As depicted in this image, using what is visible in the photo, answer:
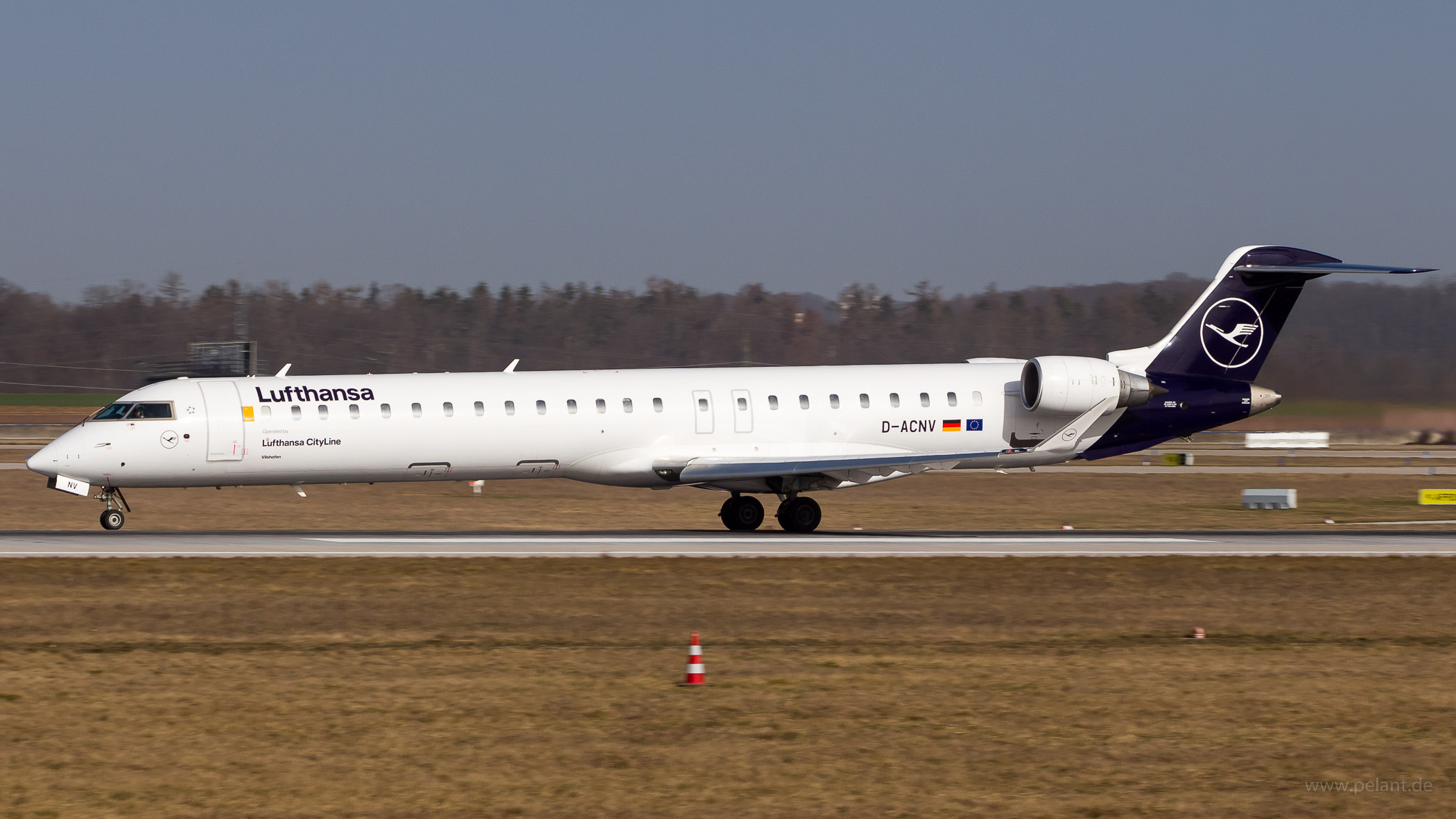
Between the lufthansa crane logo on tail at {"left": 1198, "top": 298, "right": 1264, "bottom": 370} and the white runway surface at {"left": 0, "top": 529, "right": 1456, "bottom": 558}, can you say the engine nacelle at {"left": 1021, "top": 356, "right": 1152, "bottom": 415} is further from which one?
the white runway surface at {"left": 0, "top": 529, "right": 1456, "bottom": 558}

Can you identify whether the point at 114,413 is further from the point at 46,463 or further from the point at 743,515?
the point at 743,515

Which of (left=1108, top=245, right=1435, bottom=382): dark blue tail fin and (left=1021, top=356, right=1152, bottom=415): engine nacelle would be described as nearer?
(left=1021, top=356, right=1152, bottom=415): engine nacelle

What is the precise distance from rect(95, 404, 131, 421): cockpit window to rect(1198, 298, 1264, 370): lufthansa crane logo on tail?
21496 mm

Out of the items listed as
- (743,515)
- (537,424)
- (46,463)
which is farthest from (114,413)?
(743,515)

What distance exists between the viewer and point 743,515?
29750mm

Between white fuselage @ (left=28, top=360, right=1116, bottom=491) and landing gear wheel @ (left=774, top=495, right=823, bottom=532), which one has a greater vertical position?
white fuselage @ (left=28, top=360, right=1116, bottom=491)

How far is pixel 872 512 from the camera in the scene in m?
37.0

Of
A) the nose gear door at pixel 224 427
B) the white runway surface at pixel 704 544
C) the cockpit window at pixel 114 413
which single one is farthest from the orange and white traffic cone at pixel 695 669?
the cockpit window at pixel 114 413

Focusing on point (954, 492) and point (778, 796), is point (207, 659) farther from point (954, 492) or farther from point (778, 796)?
point (954, 492)

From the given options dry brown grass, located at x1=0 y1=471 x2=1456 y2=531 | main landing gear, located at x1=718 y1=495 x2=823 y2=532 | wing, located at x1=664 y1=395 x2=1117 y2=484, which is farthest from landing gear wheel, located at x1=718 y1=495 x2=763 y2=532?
dry brown grass, located at x1=0 y1=471 x2=1456 y2=531

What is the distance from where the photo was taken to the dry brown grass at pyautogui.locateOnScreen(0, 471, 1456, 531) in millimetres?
33812

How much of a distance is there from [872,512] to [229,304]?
7544 centimetres

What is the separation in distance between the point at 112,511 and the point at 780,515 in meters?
12.7

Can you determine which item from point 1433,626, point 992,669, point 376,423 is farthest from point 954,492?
point 992,669
